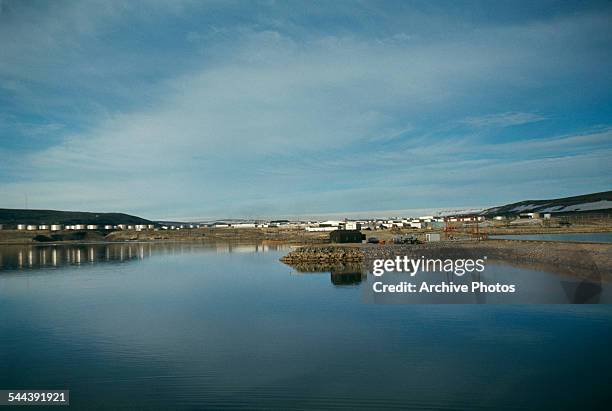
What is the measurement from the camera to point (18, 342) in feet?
49.1

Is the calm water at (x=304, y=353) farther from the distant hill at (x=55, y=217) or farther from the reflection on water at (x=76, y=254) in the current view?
the distant hill at (x=55, y=217)

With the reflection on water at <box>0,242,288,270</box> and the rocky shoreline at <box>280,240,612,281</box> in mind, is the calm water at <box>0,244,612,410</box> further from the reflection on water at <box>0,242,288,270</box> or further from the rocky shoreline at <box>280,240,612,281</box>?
the reflection on water at <box>0,242,288,270</box>

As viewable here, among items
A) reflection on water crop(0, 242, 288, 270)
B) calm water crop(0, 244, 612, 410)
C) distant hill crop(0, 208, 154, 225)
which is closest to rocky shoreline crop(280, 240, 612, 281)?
calm water crop(0, 244, 612, 410)

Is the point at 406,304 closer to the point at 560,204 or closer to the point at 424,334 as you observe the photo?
the point at 424,334

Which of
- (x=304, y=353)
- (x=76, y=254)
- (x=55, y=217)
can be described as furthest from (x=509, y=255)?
(x=55, y=217)

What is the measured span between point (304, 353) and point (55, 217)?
174 meters

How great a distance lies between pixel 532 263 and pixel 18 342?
97.3 feet

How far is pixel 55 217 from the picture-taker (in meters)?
161

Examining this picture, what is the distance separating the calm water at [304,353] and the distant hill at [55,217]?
149411 mm

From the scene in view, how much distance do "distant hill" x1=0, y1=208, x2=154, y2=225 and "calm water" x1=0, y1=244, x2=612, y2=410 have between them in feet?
490

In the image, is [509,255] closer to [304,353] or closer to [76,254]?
[304,353]

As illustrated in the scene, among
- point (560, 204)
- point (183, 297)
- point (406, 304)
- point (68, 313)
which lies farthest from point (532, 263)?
point (560, 204)

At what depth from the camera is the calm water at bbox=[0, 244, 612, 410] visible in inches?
385

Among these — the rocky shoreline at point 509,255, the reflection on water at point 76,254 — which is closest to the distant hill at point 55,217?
the reflection on water at point 76,254
